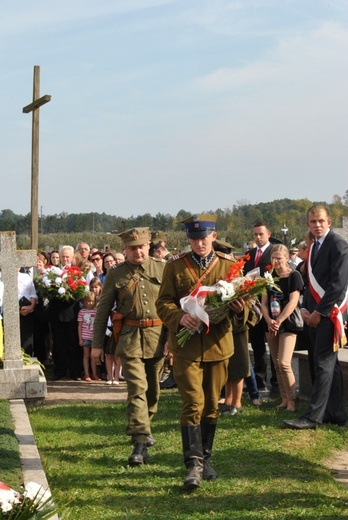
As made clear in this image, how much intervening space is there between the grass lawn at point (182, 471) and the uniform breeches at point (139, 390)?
29 cm

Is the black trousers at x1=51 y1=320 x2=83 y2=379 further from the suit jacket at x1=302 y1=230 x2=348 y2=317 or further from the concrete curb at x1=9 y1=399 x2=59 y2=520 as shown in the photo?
the suit jacket at x1=302 y1=230 x2=348 y2=317

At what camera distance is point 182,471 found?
25.1 ft

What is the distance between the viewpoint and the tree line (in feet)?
178

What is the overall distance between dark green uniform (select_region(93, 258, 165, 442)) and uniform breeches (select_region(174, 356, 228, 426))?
3.50ft

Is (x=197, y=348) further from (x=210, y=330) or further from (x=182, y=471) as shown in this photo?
(x=182, y=471)

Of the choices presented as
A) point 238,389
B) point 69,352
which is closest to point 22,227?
point 69,352

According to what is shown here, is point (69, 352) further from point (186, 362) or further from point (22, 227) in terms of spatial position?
point (22, 227)

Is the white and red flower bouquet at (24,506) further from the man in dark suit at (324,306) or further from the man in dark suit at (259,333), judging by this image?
the man in dark suit at (259,333)

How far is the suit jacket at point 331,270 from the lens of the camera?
895 centimetres

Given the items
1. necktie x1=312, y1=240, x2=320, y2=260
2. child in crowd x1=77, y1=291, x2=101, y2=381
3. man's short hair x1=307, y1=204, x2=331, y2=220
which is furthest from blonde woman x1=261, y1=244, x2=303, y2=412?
child in crowd x1=77, y1=291, x2=101, y2=381

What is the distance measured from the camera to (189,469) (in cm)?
705

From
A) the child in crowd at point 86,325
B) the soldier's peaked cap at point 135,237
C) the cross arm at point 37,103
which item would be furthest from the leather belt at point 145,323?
the cross arm at point 37,103

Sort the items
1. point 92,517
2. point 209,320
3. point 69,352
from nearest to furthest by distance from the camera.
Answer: point 92,517, point 209,320, point 69,352

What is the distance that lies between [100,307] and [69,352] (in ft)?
17.4
